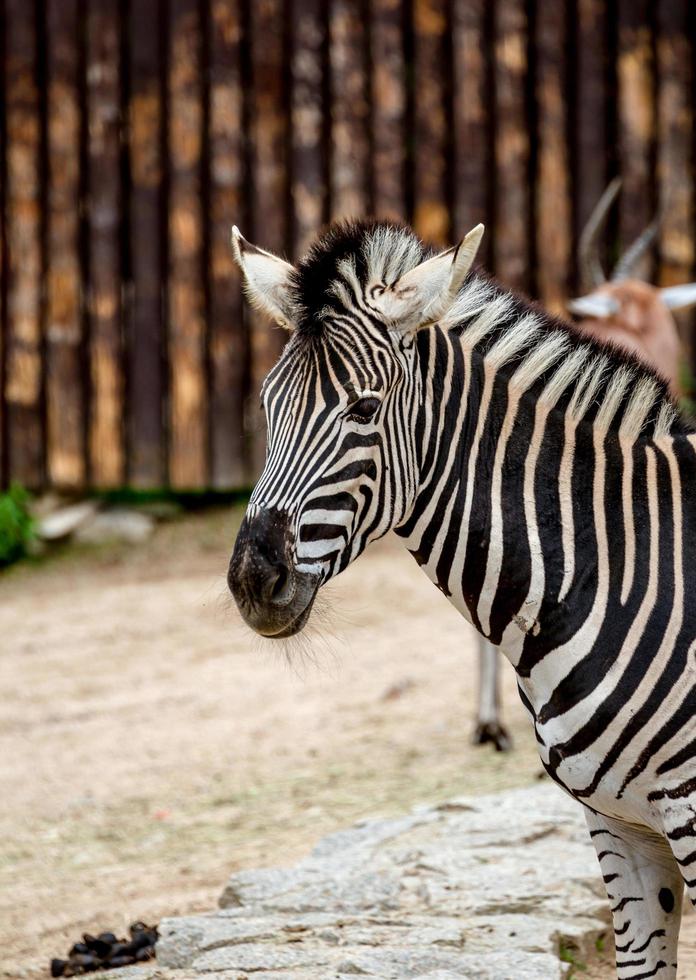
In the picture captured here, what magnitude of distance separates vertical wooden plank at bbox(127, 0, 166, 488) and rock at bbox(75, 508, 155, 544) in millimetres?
518

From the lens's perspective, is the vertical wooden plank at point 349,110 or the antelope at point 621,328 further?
the vertical wooden plank at point 349,110

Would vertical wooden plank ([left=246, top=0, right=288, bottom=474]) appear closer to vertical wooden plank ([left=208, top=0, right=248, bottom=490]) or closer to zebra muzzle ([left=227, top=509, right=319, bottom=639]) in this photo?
vertical wooden plank ([left=208, top=0, right=248, bottom=490])

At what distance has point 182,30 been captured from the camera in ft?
30.6

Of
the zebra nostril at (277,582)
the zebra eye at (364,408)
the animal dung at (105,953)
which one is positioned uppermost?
the zebra eye at (364,408)

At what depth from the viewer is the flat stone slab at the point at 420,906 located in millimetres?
3459

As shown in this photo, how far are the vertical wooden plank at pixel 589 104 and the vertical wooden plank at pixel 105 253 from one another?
136 inches

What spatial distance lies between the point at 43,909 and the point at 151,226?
19.4 ft

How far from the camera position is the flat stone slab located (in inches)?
136

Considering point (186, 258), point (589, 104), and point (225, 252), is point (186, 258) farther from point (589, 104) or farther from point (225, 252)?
point (589, 104)

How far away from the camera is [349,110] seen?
9461mm

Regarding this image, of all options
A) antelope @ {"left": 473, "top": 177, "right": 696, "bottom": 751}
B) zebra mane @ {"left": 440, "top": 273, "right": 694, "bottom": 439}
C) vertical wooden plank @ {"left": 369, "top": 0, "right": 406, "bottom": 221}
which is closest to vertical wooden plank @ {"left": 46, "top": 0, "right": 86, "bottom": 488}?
vertical wooden plank @ {"left": 369, "top": 0, "right": 406, "bottom": 221}

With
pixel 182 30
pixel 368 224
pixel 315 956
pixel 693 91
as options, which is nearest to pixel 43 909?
pixel 315 956

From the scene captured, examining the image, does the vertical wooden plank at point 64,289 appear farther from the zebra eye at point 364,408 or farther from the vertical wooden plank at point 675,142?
the zebra eye at point 364,408

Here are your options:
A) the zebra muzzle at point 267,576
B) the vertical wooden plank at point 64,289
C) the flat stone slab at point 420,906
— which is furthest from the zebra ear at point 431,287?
the vertical wooden plank at point 64,289
